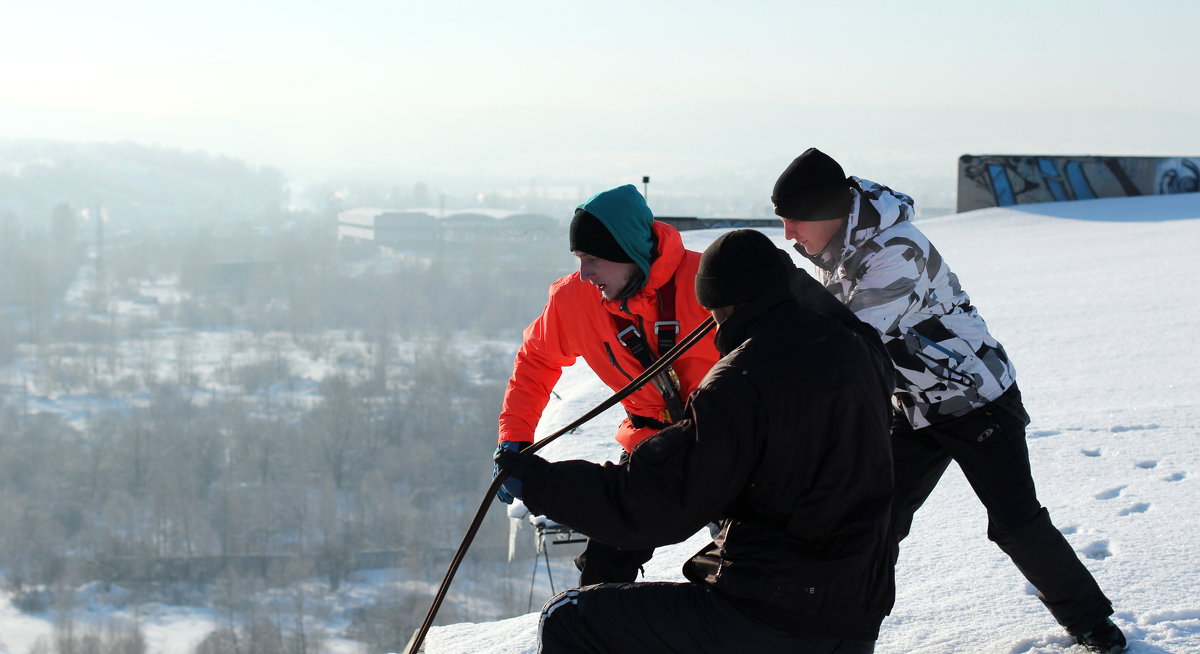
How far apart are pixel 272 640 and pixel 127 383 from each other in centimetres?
5688

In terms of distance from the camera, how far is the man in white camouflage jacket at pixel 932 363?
3121 millimetres

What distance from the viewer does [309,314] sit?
116625mm

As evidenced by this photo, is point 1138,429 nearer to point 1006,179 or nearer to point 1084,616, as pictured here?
point 1084,616

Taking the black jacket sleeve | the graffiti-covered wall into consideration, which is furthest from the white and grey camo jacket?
the graffiti-covered wall

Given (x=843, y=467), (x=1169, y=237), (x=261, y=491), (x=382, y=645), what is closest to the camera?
(x=843, y=467)

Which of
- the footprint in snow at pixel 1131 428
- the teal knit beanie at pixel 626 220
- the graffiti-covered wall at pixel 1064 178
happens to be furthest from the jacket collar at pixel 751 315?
the graffiti-covered wall at pixel 1064 178

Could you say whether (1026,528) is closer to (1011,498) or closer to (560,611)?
(1011,498)

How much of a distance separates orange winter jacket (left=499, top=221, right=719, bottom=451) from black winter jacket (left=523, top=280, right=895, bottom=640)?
836 mm

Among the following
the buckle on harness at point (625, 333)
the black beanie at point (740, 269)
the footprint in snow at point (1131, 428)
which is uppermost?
the black beanie at point (740, 269)

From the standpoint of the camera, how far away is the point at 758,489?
7.07 feet

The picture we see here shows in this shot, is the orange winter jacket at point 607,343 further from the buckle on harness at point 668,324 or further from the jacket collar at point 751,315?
the jacket collar at point 751,315

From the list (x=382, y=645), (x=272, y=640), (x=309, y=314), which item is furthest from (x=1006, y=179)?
(x=309, y=314)

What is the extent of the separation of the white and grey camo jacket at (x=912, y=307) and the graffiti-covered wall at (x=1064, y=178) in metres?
17.6

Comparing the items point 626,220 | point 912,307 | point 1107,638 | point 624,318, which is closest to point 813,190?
point 912,307
